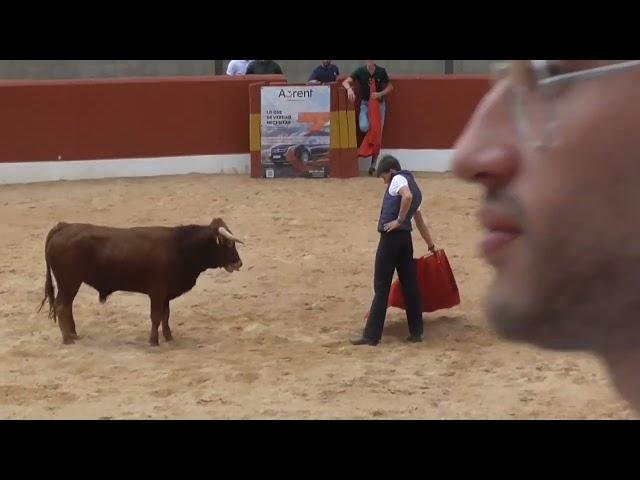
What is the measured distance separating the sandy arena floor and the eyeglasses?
4.96 m

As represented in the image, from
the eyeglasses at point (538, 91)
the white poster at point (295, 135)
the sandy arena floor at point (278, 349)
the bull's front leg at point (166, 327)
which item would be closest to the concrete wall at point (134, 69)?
the white poster at point (295, 135)

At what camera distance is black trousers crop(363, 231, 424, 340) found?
8.21m

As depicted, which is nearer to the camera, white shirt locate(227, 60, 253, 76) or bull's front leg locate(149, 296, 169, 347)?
bull's front leg locate(149, 296, 169, 347)

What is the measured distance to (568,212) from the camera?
810mm

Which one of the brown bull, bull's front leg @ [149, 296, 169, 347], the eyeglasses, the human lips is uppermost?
the eyeglasses

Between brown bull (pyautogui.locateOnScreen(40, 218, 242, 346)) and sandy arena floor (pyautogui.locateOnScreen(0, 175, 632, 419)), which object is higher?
brown bull (pyautogui.locateOnScreen(40, 218, 242, 346))

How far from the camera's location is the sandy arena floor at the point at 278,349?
23.3ft

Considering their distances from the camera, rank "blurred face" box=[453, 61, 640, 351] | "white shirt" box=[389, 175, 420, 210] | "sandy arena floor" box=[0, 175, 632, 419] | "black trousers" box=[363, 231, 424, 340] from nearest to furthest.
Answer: "blurred face" box=[453, 61, 640, 351] < "sandy arena floor" box=[0, 175, 632, 419] < "white shirt" box=[389, 175, 420, 210] < "black trousers" box=[363, 231, 424, 340]

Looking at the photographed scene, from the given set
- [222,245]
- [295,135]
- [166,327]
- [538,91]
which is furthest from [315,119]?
[538,91]

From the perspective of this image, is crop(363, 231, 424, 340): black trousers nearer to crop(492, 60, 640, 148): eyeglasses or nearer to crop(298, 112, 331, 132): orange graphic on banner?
crop(298, 112, 331, 132): orange graphic on banner

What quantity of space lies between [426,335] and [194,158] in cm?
761

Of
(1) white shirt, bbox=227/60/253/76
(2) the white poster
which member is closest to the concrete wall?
(1) white shirt, bbox=227/60/253/76
